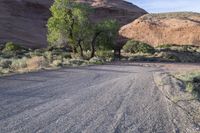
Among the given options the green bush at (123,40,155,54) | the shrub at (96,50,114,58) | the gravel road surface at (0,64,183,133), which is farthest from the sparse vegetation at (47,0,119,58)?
the gravel road surface at (0,64,183,133)

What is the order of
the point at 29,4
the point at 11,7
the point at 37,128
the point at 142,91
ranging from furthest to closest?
1. the point at 29,4
2. the point at 11,7
3. the point at 142,91
4. the point at 37,128

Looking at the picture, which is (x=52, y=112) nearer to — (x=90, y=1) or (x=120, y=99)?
(x=120, y=99)

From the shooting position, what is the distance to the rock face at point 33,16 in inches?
3100

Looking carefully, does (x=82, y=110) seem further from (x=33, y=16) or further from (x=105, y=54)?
(x=33, y=16)

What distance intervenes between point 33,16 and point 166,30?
3821 cm

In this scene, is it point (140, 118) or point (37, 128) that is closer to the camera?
point (37, 128)

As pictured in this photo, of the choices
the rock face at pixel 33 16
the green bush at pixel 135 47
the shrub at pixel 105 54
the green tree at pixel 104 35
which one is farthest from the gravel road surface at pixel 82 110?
the rock face at pixel 33 16

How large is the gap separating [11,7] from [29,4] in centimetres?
712

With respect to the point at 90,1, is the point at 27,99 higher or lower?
lower

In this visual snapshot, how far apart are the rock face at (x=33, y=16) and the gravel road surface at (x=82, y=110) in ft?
191

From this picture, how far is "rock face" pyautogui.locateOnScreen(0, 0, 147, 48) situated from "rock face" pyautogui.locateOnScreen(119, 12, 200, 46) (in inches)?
655

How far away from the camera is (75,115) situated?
10906 mm

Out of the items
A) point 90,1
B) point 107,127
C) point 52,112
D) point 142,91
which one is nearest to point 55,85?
point 142,91

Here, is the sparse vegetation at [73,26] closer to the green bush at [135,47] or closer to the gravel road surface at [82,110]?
the green bush at [135,47]
